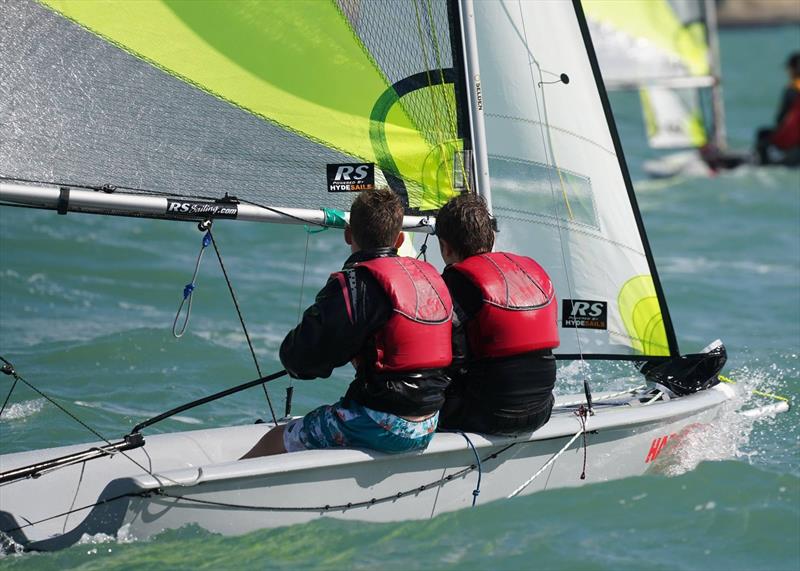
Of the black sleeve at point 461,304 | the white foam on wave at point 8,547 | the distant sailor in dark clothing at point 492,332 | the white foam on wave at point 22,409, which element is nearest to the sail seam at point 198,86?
the distant sailor in dark clothing at point 492,332

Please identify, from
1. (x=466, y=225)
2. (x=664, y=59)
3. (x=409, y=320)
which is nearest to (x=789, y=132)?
(x=664, y=59)

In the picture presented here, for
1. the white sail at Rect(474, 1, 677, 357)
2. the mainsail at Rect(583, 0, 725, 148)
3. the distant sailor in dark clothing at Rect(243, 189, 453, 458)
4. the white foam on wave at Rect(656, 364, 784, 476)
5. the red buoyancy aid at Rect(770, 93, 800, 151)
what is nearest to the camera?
the distant sailor in dark clothing at Rect(243, 189, 453, 458)

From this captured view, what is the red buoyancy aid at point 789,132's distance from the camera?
11367mm

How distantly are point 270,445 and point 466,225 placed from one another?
0.86 meters

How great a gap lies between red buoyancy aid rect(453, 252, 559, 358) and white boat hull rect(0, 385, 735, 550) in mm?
286

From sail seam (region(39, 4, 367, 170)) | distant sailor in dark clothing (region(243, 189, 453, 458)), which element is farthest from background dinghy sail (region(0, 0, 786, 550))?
distant sailor in dark clothing (region(243, 189, 453, 458))

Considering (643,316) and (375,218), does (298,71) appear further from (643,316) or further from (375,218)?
(643,316)

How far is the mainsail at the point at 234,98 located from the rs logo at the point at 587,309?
626 mm

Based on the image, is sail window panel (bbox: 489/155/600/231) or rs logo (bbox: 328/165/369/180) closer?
rs logo (bbox: 328/165/369/180)

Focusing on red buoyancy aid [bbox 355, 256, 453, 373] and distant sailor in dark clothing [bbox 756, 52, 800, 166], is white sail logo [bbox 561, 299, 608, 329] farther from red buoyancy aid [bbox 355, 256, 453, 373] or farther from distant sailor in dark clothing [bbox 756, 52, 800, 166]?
distant sailor in dark clothing [bbox 756, 52, 800, 166]

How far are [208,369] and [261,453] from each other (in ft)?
6.41

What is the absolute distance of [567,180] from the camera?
13.1 ft

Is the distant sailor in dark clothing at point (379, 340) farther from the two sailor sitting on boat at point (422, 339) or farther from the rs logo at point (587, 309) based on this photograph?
the rs logo at point (587, 309)

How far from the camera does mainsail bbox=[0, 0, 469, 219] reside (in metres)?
3.28
